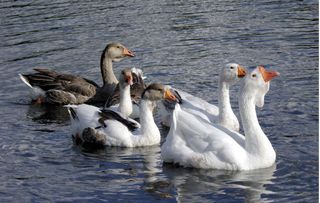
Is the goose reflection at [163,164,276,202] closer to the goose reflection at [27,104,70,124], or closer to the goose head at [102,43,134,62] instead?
the goose reflection at [27,104,70,124]

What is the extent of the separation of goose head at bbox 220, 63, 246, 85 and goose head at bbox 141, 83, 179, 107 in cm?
106

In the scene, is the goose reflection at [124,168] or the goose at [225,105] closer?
the goose reflection at [124,168]

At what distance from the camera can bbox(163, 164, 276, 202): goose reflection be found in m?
11.7

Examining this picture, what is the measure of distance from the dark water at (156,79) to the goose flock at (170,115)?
0.86 feet

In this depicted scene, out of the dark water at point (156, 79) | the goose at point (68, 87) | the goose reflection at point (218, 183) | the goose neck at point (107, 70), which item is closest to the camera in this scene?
the goose reflection at point (218, 183)

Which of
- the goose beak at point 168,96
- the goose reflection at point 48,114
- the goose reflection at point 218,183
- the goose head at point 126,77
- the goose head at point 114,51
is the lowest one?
the goose reflection at point 218,183

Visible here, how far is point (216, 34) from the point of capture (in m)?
22.7

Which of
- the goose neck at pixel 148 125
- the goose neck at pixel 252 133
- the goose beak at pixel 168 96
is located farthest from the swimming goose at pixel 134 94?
Answer: the goose neck at pixel 252 133

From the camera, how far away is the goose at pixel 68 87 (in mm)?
18625

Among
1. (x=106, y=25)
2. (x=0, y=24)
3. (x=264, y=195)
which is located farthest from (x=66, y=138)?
(x=0, y=24)

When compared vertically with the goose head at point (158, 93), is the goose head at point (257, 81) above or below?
above

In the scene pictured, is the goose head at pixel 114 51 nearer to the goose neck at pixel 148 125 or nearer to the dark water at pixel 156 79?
the dark water at pixel 156 79

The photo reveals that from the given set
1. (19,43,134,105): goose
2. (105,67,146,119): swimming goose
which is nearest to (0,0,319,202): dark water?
(19,43,134,105): goose

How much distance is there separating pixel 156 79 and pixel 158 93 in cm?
449
